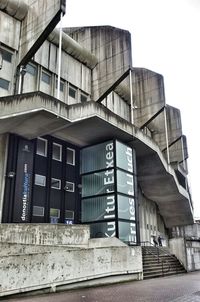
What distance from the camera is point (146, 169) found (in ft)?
86.7

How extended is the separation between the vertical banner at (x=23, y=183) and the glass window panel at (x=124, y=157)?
6.11 m

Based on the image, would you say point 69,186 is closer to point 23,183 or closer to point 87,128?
point 23,183

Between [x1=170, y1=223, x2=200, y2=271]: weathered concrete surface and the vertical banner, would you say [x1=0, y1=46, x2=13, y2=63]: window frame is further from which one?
[x1=170, y1=223, x2=200, y2=271]: weathered concrete surface

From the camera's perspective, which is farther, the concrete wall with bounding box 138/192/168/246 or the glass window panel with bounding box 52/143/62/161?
the concrete wall with bounding box 138/192/168/246

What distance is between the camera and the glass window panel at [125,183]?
20.5m

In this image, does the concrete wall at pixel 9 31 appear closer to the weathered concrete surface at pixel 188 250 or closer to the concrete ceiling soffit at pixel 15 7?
the concrete ceiling soffit at pixel 15 7

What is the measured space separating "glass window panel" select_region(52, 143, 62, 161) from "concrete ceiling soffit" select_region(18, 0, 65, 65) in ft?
20.4

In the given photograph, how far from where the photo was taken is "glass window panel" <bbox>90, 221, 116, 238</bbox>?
19.5 metres

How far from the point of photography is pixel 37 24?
18.9 m

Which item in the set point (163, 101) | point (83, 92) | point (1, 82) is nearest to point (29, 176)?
point (1, 82)

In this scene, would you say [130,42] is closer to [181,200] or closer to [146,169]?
[146,169]

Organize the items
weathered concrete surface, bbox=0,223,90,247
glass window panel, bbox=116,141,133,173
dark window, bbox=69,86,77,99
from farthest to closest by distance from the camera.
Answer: dark window, bbox=69,86,77,99 → glass window panel, bbox=116,141,133,173 → weathered concrete surface, bbox=0,223,90,247

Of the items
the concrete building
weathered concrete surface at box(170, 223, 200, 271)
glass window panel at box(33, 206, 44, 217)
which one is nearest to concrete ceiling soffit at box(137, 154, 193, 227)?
A: the concrete building

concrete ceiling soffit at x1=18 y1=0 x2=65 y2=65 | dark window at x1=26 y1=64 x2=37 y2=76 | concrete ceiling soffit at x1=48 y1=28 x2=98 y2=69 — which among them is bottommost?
dark window at x1=26 y1=64 x2=37 y2=76
